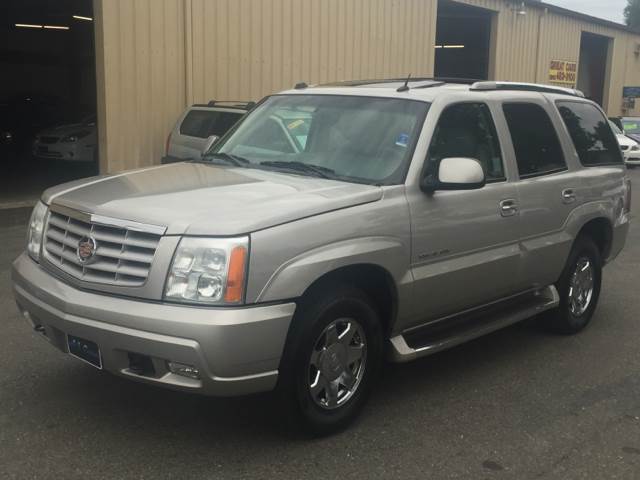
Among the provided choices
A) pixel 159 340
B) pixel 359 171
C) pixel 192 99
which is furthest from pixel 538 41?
pixel 159 340

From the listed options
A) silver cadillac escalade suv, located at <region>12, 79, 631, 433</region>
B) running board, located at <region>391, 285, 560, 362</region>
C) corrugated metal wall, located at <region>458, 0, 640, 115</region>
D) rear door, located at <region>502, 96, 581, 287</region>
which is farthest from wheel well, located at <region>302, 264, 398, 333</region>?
corrugated metal wall, located at <region>458, 0, 640, 115</region>

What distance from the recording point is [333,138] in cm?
465

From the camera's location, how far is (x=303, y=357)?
366 centimetres

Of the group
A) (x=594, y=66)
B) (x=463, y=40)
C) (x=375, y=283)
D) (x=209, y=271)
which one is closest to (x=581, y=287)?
(x=375, y=283)

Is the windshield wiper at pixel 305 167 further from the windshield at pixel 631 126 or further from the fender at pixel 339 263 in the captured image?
the windshield at pixel 631 126

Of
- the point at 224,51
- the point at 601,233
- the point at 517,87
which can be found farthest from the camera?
the point at 224,51

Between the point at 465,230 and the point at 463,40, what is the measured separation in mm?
26059

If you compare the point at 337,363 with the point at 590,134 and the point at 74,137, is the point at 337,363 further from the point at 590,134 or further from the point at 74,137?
the point at 74,137

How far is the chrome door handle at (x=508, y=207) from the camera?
4.87m

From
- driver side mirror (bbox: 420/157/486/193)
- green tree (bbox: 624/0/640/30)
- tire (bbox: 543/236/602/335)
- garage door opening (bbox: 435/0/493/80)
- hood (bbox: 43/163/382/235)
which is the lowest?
tire (bbox: 543/236/602/335)

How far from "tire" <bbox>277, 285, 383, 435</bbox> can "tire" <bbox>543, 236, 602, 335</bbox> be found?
224 centimetres

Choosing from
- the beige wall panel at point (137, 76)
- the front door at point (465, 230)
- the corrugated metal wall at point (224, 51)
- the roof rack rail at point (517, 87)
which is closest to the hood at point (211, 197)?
the front door at point (465, 230)

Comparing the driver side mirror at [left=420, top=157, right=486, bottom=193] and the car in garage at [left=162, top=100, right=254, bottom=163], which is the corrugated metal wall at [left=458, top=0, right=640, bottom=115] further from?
the driver side mirror at [left=420, top=157, right=486, bottom=193]

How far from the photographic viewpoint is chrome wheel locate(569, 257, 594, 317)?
5906mm
